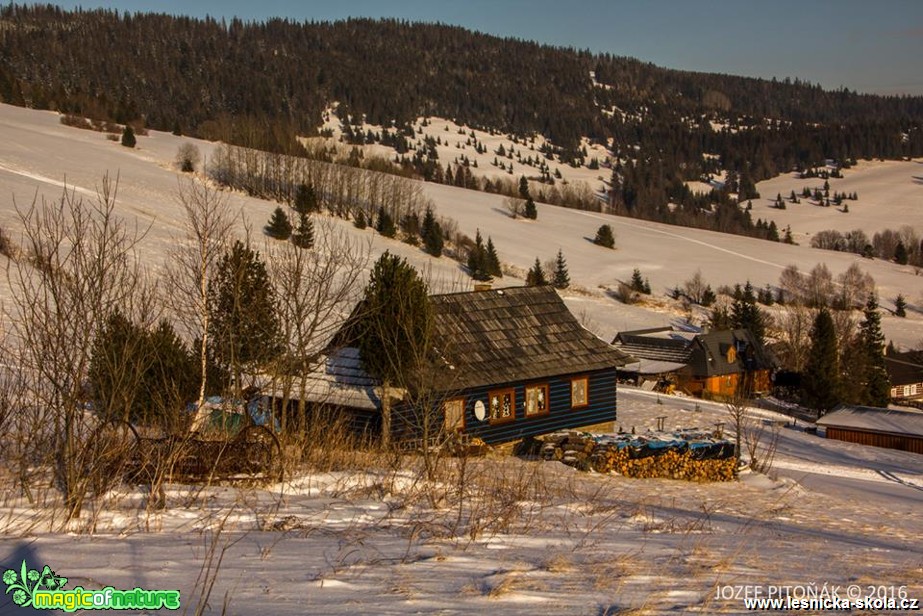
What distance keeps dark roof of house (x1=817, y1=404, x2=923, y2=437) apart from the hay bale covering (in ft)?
50.5

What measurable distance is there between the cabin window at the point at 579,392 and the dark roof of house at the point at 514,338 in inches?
21.9

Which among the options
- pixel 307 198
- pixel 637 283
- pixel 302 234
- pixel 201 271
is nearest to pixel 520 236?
pixel 637 283

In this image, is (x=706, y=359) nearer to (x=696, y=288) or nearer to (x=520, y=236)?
(x=696, y=288)

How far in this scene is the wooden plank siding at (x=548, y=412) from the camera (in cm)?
2230

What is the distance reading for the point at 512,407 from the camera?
23.3 meters

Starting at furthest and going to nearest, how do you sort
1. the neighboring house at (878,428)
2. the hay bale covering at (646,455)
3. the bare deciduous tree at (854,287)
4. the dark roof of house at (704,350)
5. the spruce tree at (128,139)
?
the spruce tree at (128,139)
the bare deciduous tree at (854,287)
the dark roof of house at (704,350)
the neighboring house at (878,428)
the hay bale covering at (646,455)

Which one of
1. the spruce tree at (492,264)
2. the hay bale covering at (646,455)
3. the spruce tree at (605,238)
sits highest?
the spruce tree at (605,238)

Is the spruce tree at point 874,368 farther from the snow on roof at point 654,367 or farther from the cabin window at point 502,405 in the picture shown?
the cabin window at point 502,405

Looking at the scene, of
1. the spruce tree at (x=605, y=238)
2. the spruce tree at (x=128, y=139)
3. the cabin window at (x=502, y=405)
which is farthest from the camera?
the spruce tree at (x=605, y=238)

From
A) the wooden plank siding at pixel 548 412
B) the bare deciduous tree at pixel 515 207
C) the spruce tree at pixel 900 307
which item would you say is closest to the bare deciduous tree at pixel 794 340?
the spruce tree at pixel 900 307

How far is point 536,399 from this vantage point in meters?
24.1

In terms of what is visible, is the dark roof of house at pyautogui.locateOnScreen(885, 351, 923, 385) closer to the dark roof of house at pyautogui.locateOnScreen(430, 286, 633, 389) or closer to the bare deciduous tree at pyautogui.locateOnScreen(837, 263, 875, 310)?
the bare deciduous tree at pyautogui.locateOnScreen(837, 263, 875, 310)

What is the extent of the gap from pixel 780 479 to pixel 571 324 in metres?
8.46

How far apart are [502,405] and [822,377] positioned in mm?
27957
